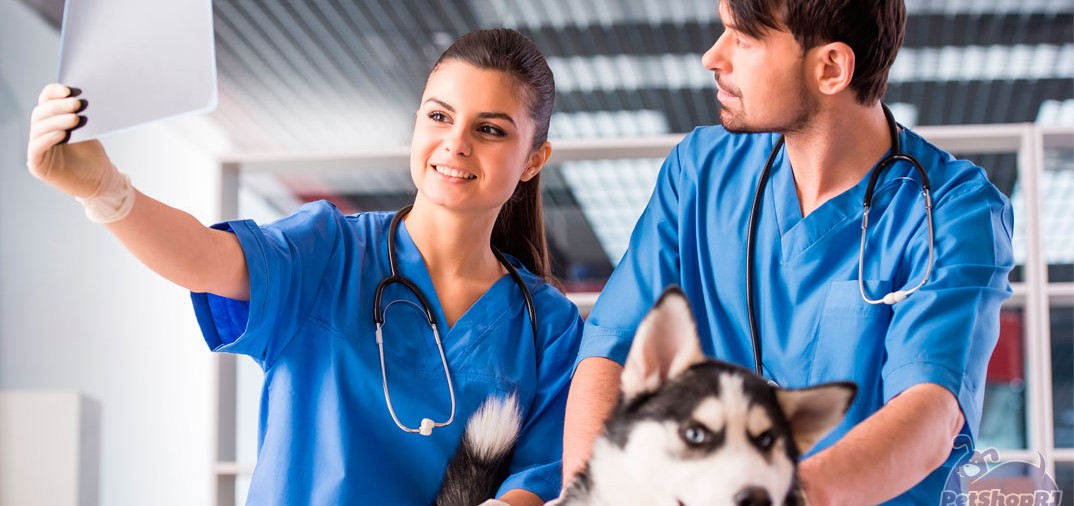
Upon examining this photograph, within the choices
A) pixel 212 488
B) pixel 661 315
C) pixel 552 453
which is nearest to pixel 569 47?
pixel 212 488

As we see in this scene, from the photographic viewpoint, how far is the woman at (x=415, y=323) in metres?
1.21

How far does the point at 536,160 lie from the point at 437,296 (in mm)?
219

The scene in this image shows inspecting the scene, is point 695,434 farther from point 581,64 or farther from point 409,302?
point 581,64

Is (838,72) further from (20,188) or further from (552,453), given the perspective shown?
(20,188)

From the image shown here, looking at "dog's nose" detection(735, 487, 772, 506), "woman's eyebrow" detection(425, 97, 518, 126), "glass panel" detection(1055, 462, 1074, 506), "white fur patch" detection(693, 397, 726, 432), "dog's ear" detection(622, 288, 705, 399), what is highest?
"woman's eyebrow" detection(425, 97, 518, 126)

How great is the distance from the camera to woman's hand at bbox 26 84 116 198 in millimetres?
880

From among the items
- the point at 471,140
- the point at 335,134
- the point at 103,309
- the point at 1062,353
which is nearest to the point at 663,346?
the point at 471,140

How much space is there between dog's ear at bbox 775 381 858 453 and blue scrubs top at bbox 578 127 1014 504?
212 mm

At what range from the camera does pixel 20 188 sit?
340 cm

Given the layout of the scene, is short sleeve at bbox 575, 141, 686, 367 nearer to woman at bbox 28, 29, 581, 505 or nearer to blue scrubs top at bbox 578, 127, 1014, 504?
blue scrubs top at bbox 578, 127, 1014, 504

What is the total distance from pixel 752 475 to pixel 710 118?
461 cm

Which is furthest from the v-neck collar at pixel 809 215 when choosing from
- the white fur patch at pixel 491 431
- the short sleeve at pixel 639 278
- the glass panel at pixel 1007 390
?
the glass panel at pixel 1007 390

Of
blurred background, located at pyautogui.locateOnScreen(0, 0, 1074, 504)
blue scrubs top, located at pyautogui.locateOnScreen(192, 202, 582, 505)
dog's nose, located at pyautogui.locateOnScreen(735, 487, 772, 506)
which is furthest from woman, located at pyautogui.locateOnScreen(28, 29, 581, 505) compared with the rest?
blurred background, located at pyautogui.locateOnScreen(0, 0, 1074, 504)

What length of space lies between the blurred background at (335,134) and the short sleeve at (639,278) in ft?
3.47
